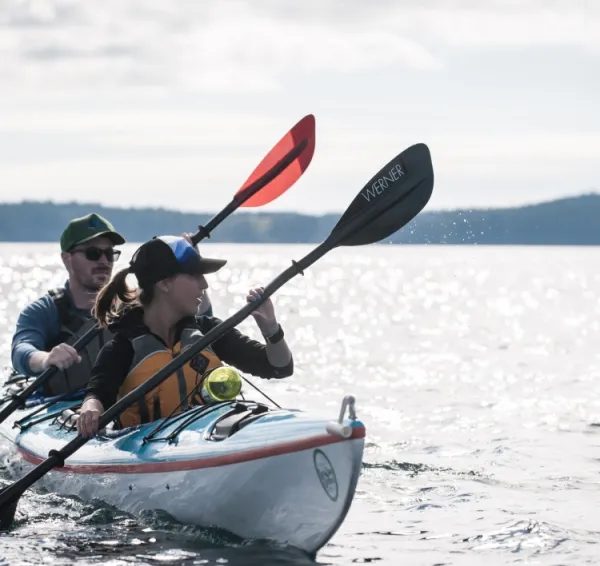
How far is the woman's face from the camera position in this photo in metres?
6.77

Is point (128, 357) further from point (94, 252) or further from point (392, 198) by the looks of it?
point (94, 252)

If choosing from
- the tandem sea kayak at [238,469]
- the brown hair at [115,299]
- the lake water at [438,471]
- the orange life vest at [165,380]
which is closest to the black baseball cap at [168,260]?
the brown hair at [115,299]

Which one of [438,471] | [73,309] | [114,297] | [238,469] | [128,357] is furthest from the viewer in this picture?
[438,471]

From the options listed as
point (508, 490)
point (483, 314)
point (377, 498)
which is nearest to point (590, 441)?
point (508, 490)

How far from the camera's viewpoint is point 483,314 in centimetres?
4872

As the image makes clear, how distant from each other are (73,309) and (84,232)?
734 mm

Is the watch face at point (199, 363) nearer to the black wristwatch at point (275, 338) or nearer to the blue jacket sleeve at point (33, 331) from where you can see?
the black wristwatch at point (275, 338)

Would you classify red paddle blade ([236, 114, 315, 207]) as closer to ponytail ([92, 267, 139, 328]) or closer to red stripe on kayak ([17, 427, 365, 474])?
ponytail ([92, 267, 139, 328])

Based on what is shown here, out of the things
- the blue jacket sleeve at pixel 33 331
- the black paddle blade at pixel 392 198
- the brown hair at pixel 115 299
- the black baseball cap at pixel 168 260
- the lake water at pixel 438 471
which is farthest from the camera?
the blue jacket sleeve at pixel 33 331

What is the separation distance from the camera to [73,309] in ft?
29.9

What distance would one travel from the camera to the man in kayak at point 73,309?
8.78 meters

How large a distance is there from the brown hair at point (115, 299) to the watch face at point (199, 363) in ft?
1.58

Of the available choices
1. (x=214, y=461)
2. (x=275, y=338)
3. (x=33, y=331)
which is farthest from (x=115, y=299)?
(x=33, y=331)

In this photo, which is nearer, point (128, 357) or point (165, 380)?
point (128, 357)
